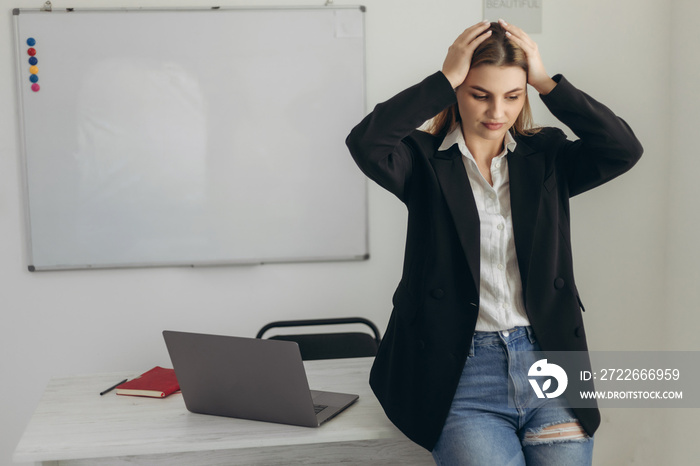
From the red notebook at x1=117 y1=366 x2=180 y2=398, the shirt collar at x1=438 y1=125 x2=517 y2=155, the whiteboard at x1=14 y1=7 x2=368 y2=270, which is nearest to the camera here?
the shirt collar at x1=438 y1=125 x2=517 y2=155

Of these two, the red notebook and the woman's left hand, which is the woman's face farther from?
the red notebook

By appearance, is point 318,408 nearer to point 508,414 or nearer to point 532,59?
point 508,414

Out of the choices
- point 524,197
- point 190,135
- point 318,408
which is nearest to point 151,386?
point 318,408

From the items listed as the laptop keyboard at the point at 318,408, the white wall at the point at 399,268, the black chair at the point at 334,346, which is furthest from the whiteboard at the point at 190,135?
the laptop keyboard at the point at 318,408

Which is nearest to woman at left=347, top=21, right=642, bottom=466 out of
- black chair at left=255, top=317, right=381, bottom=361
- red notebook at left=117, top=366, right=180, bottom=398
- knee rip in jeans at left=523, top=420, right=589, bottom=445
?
knee rip in jeans at left=523, top=420, right=589, bottom=445

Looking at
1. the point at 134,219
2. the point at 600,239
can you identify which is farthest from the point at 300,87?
the point at 600,239

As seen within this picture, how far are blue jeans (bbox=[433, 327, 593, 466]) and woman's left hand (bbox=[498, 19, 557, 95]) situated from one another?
0.53 metres

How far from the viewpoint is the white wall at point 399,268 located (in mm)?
2859

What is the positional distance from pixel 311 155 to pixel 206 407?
1527mm

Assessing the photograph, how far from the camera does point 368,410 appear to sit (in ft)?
5.25

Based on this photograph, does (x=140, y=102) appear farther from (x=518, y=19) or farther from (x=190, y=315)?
(x=518, y=19)

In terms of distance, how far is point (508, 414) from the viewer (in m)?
1.38

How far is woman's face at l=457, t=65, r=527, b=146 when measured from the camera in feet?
4.53

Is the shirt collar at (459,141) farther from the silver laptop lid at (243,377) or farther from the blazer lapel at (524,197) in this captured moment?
the silver laptop lid at (243,377)
